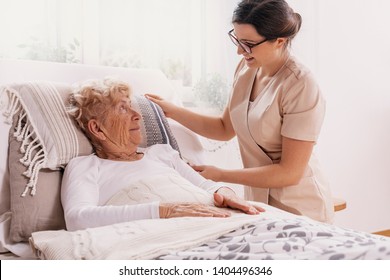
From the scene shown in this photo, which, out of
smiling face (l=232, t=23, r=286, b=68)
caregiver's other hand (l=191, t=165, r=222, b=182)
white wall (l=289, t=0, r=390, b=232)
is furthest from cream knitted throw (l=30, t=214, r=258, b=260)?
white wall (l=289, t=0, r=390, b=232)

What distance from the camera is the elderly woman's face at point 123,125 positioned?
1638mm

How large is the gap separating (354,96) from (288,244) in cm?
244

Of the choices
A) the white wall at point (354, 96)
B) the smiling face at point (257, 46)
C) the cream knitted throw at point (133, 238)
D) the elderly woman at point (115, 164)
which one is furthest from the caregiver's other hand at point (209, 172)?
the white wall at point (354, 96)

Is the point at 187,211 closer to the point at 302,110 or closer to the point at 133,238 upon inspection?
the point at 133,238

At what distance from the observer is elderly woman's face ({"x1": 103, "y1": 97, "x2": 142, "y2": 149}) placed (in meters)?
1.64

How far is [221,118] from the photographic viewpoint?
2.22 meters

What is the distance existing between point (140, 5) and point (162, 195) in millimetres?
1372

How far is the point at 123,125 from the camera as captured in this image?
1.65 metres

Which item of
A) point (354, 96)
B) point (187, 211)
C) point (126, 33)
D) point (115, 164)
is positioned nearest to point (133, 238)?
point (187, 211)

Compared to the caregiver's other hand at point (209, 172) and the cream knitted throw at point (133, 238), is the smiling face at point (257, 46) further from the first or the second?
the cream knitted throw at point (133, 238)

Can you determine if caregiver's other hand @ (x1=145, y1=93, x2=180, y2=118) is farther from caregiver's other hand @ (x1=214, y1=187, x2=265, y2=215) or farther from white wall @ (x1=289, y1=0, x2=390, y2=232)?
white wall @ (x1=289, y1=0, x2=390, y2=232)

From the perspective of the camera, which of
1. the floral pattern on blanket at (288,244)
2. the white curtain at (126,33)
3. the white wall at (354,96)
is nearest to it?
the floral pattern on blanket at (288,244)
